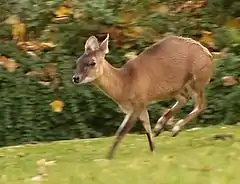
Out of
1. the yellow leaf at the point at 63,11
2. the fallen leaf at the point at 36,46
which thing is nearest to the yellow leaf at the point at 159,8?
the yellow leaf at the point at 63,11

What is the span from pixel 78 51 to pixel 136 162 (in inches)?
317

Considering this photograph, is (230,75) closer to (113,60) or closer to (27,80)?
(113,60)

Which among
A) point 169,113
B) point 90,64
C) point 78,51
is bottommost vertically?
point 78,51

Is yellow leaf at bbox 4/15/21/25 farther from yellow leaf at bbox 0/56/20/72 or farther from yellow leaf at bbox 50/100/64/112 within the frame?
yellow leaf at bbox 50/100/64/112

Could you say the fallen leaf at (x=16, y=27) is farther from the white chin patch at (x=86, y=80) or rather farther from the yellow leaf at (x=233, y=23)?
the white chin patch at (x=86, y=80)

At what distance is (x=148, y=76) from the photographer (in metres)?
11.0

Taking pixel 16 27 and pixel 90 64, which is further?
pixel 16 27

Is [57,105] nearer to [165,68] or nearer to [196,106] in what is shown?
[196,106]

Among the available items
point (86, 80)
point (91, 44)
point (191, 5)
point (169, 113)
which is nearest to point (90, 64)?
point (86, 80)

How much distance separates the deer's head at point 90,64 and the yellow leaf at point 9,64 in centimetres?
575

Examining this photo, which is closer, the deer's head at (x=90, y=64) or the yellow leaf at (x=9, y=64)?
the deer's head at (x=90, y=64)

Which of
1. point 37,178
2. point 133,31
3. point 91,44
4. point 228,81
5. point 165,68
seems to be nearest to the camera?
point 37,178

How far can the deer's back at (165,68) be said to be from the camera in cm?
1092

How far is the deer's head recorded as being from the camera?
34.5 feet
